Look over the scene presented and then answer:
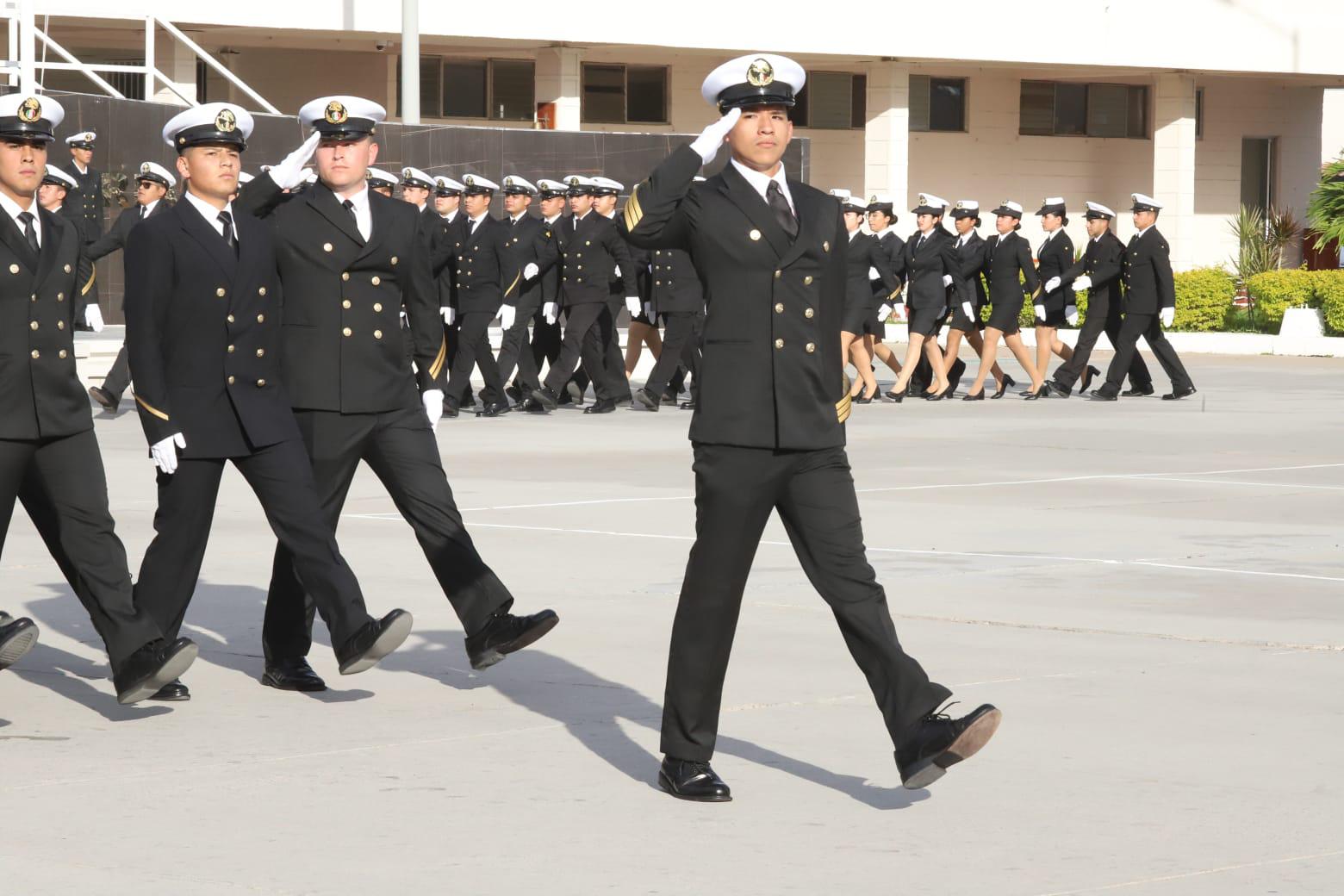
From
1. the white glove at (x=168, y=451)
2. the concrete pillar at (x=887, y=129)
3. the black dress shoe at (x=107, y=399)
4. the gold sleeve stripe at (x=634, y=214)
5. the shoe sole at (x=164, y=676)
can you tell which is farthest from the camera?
the concrete pillar at (x=887, y=129)

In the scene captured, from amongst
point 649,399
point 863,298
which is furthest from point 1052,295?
point 649,399

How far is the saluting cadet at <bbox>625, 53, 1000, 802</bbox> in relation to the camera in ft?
18.6

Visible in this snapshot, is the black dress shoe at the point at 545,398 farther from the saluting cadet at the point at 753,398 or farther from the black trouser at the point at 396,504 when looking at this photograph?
the saluting cadet at the point at 753,398

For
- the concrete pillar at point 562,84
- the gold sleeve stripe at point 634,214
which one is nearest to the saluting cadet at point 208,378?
the gold sleeve stripe at point 634,214

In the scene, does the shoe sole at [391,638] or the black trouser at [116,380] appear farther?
the black trouser at [116,380]

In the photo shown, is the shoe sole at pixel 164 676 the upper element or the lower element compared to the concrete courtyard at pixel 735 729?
upper

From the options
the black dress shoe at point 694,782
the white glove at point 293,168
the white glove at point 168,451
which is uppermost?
the white glove at point 293,168

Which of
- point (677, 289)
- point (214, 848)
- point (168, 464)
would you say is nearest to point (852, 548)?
point (214, 848)

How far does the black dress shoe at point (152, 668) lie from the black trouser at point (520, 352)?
1228 centimetres

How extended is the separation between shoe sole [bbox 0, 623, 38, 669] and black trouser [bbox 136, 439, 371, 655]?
401mm

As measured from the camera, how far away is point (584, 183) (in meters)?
19.8

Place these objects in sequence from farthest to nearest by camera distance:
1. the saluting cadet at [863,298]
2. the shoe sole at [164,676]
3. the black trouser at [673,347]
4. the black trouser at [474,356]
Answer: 1. the saluting cadet at [863,298]
2. the black trouser at [673,347]
3. the black trouser at [474,356]
4. the shoe sole at [164,676]

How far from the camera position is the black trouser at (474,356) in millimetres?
18625

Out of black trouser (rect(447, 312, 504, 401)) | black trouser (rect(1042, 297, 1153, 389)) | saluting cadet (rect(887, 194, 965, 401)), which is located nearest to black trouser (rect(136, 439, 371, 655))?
black trouser (rect(447, 312, 504, 401))
